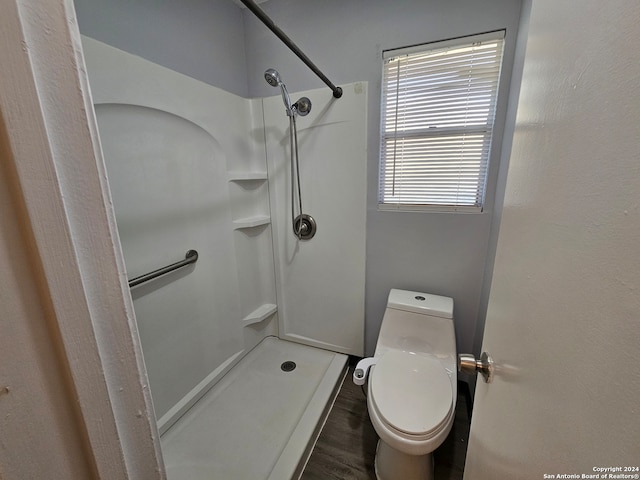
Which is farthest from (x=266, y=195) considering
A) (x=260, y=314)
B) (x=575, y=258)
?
(x=575, y=258)

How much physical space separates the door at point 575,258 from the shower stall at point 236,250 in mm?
1186

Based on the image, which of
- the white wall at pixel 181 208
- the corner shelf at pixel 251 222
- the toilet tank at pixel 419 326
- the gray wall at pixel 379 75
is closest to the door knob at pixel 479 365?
the toilet tank at pixel 419 326

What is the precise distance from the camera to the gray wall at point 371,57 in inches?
49.8

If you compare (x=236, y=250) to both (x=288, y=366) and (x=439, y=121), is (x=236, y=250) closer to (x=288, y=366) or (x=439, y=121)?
(x=288, y=366)

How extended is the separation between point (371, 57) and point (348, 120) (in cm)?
36

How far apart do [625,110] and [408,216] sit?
136cm

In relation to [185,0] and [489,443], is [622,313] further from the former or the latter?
[185,0]

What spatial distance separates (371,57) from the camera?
57.8 inches

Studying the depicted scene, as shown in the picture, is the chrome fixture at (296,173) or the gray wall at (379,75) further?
the chrome fixture at (296,173)

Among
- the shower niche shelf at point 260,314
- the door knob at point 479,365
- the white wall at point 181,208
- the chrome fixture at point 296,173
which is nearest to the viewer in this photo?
the door knob at point 479,365

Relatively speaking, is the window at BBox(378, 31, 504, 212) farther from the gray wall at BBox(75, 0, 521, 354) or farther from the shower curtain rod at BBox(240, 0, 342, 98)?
the shower curtain rod at BBox(240, 0, 342, 98)

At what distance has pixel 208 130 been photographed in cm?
146

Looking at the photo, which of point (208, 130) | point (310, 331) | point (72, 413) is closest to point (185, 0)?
point (208, 130)

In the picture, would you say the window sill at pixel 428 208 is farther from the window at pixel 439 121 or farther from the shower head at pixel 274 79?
the shower head at pixel 274 79
